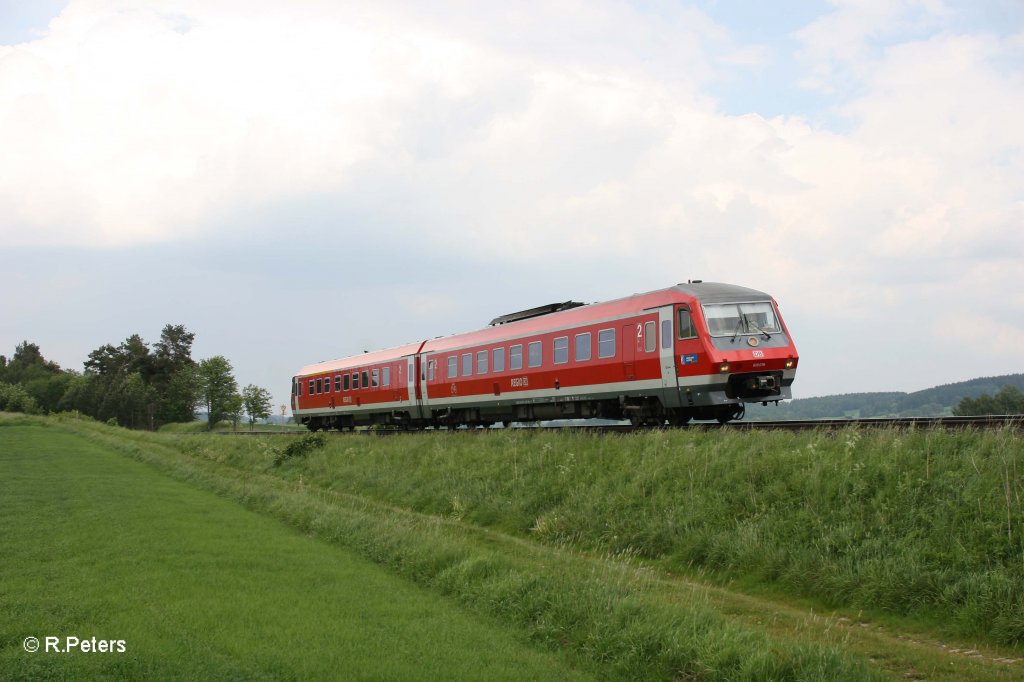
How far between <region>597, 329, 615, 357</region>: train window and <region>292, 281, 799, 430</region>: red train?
3cm

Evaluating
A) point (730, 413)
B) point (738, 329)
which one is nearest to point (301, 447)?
point (730, 413)

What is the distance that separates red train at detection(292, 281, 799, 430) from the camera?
66.5 ft

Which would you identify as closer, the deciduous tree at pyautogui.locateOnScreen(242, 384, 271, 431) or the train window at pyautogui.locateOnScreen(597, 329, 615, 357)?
the train window at pyautogui.locateOnScreen(597, 329, 615, 357)

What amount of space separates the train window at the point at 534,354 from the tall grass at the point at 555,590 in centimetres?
478

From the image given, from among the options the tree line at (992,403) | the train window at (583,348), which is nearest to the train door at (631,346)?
the train window at (583,348)

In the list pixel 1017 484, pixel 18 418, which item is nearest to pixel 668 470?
pixel 1017 484

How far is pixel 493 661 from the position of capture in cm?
810

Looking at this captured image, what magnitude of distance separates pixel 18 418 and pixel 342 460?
135ft

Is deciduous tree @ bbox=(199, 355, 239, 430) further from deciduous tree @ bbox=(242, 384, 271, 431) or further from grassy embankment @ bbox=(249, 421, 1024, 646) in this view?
grassy embankment @ bbox=(249, 421, 1024, 646)

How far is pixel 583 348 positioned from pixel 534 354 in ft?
9.95

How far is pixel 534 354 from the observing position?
90.2ft

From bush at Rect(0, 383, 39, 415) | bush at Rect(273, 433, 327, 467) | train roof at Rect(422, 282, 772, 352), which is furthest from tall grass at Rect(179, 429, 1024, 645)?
bush at Rect(0, 383, 39, 415)

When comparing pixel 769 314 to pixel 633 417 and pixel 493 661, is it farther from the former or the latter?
pixel 493 661

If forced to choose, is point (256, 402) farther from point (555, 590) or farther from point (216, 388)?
point (555, 590)
